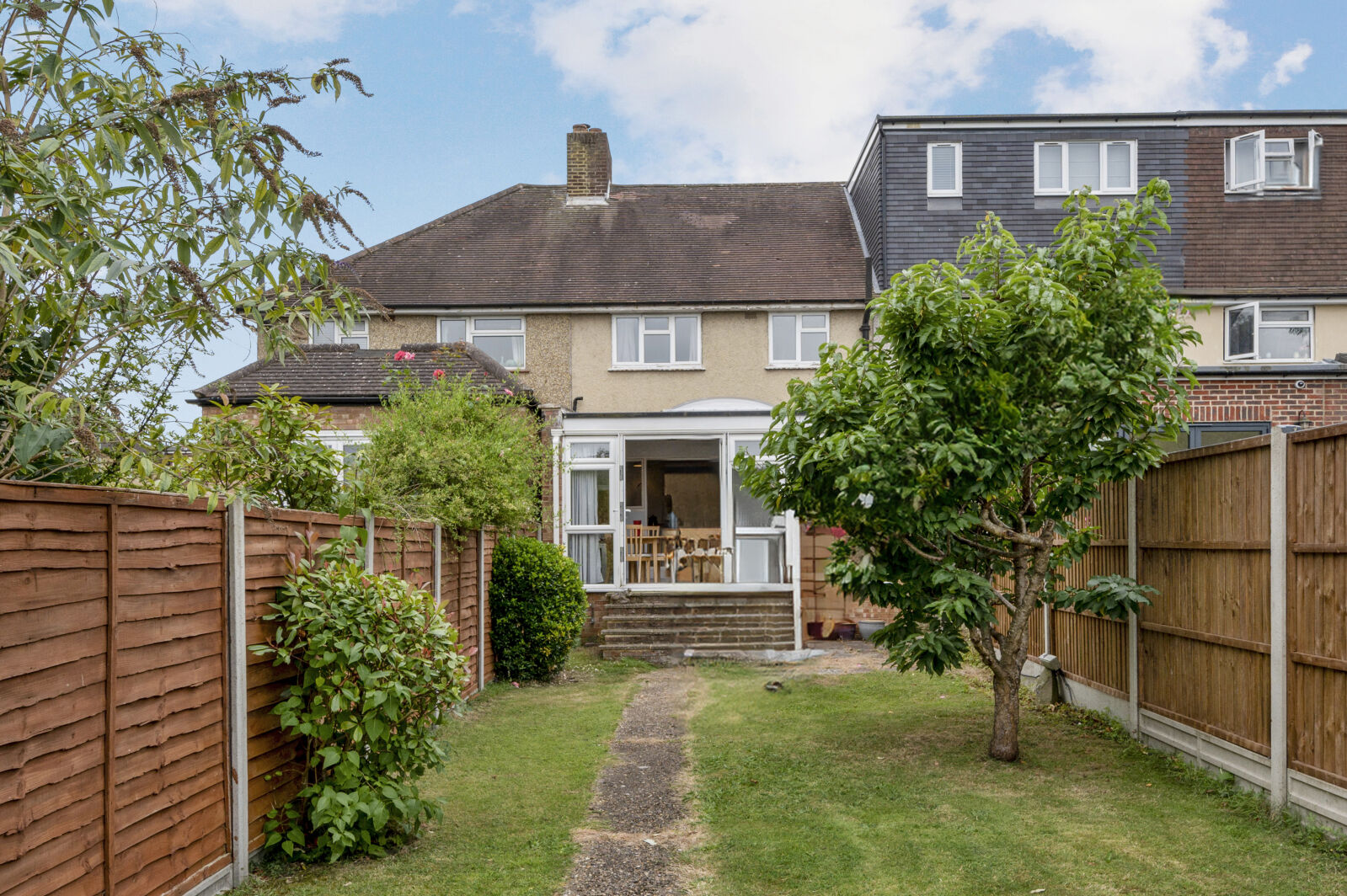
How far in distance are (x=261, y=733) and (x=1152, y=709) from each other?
659cm

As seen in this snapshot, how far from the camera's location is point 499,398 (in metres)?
14.3

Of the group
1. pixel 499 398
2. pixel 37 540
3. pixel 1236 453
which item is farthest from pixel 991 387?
pixel 499 398

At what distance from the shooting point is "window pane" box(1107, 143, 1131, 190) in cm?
2233

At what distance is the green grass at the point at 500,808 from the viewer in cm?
552

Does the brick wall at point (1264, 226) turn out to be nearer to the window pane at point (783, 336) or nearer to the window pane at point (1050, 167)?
the window pane at point (1050, 167)

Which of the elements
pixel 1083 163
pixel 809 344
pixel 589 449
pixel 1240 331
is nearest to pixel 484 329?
pixel 589 449

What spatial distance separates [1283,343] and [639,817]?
19.2m

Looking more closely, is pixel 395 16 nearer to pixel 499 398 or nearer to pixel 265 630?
pixel 265 630

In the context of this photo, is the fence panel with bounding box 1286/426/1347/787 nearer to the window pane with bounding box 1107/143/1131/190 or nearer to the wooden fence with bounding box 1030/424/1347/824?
the wooden fence with bounding box 1030/424/1347/824

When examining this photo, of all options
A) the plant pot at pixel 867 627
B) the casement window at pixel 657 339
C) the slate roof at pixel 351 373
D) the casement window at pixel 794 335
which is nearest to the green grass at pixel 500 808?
the plant pot at pixel 867 627

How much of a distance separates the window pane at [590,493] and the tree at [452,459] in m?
4.86

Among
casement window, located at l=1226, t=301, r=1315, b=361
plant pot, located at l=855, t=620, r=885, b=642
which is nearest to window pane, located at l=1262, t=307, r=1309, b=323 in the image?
casement window, located at l=1226, t=301, r=1315, b=361

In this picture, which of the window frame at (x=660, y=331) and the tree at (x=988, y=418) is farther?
the window frame at (x=660, y=331)

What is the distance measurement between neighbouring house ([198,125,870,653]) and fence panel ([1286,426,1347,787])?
10272mm
